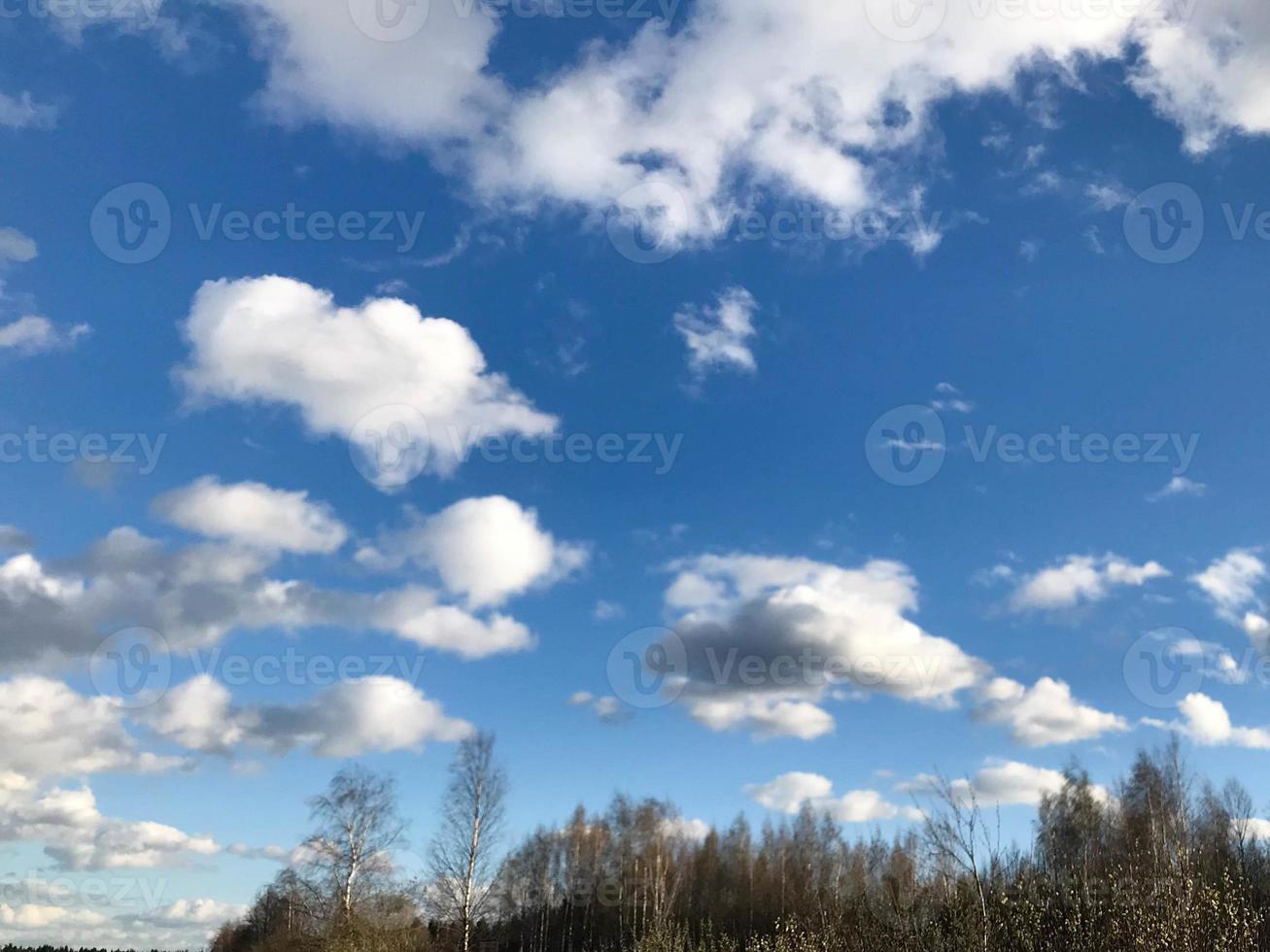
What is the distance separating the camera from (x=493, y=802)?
134 feet

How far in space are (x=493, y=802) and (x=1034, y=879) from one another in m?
26.8

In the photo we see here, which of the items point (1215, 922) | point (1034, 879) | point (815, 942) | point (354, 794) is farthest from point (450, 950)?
point (1215, 922)

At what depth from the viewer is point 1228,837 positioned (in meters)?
48.8

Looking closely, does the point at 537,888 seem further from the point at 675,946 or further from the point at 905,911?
the point at 905,911

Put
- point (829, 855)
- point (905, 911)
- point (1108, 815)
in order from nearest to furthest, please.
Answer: point (905, 911), point (1108, 815), point (829, 855)

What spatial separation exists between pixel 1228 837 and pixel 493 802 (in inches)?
1459

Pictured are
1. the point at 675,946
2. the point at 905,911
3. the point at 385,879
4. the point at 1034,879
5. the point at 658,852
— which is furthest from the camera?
the point at 658,852

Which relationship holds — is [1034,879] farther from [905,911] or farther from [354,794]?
[354,794]

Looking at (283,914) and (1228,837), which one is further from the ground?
(1228,837)

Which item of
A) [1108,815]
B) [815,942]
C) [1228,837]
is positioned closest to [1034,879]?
[815,942]

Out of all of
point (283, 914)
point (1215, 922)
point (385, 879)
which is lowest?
point (283, 914)

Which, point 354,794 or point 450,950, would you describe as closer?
point 450,950

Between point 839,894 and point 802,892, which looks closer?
point 839,894

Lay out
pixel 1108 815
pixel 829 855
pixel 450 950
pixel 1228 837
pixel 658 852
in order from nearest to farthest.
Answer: pixel 450 950 < pixel 1228 837 < pixel 1108 815 < pixel 658 852 < pixel 829 855
